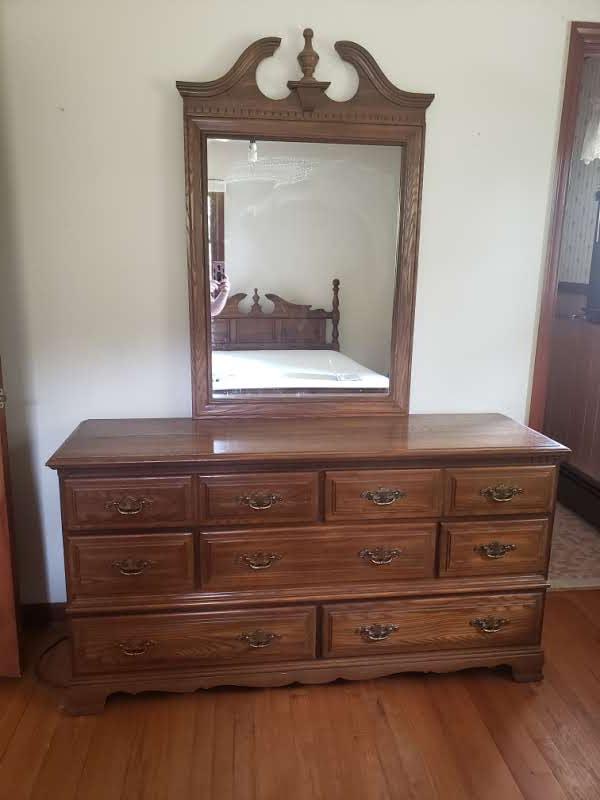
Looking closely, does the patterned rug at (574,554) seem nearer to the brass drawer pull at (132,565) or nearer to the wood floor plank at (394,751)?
the wood floor plank at (394,751)

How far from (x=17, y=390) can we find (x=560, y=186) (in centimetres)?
207

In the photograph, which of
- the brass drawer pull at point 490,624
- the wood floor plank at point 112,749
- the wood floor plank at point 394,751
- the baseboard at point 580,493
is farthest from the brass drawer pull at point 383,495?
the baseboard at point 580,493

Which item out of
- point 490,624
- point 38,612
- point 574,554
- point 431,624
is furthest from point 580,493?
point 38,612

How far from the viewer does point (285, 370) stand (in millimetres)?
2127

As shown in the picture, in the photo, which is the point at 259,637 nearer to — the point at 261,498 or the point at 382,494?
the point at 261,498

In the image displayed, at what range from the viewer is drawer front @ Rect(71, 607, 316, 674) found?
183 centimetres

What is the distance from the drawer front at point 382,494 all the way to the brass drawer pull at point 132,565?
57 cm

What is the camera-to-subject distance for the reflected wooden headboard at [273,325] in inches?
81.1

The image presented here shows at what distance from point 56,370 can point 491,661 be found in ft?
5.88

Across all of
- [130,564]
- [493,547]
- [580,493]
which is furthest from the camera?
[580,493]

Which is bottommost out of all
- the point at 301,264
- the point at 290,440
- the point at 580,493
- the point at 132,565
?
the point at 580,493

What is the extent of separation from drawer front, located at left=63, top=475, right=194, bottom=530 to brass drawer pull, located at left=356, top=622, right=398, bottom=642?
2.24 feet

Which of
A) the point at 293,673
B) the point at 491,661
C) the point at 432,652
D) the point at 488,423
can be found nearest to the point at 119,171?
Answer: the point at 488,423

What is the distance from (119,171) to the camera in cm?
197
